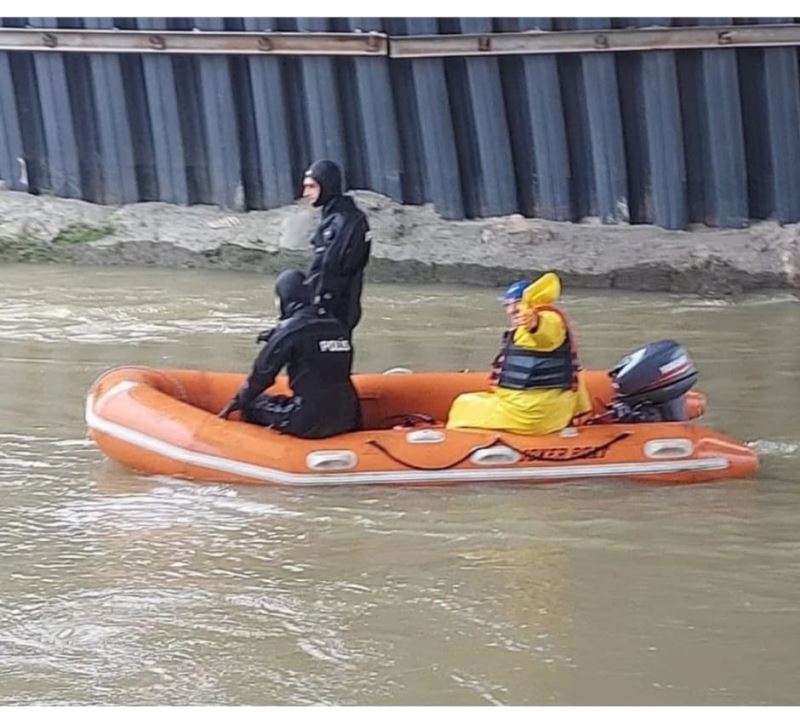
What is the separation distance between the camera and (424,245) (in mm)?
12523

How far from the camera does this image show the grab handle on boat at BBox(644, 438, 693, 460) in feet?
24.3

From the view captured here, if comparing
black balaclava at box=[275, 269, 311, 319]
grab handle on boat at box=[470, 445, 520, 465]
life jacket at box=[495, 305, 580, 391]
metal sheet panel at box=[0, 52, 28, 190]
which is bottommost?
grab handle on boat at box=[470, 445, 520, 465]

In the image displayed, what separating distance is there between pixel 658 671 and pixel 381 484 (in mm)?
2232

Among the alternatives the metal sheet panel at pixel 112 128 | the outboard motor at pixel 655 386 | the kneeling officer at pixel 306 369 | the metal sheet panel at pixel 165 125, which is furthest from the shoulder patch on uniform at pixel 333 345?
the metal sheet panel at pixel 112 128

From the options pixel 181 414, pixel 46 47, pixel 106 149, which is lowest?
pixel 181 414

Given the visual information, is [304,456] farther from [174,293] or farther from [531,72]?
[531,72]

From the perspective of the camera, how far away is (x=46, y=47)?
13359 millimetres

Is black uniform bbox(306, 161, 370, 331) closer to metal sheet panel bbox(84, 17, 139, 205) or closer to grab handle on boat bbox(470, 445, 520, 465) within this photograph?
grab handle on boat bbox(470, 445, 520, 465)

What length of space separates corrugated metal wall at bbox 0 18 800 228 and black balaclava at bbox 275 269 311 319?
515cm

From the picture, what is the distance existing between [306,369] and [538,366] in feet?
3.35

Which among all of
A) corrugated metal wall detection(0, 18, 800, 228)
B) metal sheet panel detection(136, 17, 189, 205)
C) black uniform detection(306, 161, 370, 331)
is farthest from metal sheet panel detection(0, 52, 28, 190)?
black uniform detection(306, 161, 370, 331)

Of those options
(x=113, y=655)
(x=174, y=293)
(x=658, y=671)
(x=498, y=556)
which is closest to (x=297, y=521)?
(x=498, y=556)

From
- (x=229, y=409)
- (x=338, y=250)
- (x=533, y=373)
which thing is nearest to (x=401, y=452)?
(x=533, y=373)

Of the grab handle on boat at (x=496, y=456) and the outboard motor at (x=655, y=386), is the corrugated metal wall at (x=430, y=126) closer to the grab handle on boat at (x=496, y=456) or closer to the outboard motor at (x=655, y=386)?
the outboard motor at (x=655, y=386)
